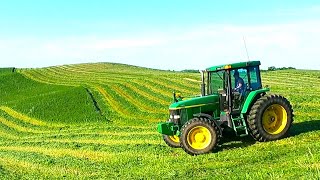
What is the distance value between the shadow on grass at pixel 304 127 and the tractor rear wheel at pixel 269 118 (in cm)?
73

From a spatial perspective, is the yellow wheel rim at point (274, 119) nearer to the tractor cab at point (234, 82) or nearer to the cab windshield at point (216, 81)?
the tractor cab at point (234, 82)

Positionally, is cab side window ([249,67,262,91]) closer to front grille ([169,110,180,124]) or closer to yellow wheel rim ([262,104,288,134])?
yellow wheel rim ([262,104,288,134])

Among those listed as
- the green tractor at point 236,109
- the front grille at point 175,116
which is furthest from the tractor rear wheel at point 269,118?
the front grille at point 175,116

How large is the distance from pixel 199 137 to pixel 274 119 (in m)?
2.35

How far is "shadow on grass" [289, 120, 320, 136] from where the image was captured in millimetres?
13714

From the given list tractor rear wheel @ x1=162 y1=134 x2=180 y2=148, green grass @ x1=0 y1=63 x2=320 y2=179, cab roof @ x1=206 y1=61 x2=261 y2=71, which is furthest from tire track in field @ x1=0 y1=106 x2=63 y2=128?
cab roof @ x1=206 y1=61 x2=261 y2=71

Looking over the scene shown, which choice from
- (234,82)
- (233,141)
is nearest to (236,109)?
(234,82)

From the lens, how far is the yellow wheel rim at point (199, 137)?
1228 cm

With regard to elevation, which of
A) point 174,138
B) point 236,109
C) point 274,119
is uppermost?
point 236,109

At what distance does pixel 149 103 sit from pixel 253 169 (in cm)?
2012

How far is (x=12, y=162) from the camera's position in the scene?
1460 cm

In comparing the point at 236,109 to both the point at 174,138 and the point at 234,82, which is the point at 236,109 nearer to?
the point at 234,82

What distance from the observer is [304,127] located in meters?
14.6

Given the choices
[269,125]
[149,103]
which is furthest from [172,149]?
[149,103]
